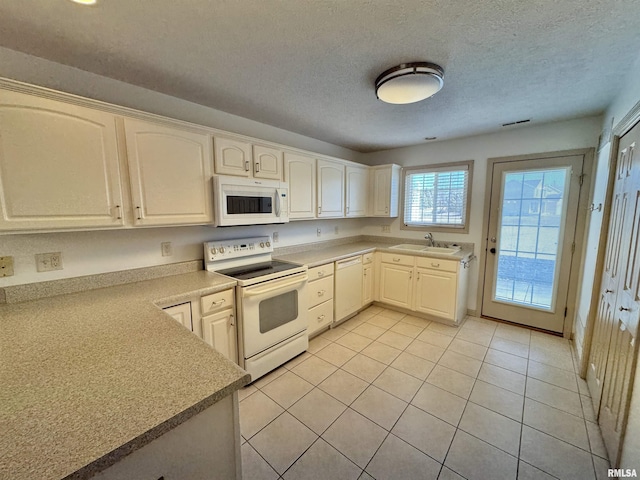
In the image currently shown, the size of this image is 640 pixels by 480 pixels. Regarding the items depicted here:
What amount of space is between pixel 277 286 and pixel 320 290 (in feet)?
2.42

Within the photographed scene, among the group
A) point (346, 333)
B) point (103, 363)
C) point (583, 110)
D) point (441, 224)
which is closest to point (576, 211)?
point (583, 110)

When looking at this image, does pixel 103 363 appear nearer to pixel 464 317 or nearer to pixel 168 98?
pixel 168 98

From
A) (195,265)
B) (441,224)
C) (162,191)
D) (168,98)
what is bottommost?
(195,265)

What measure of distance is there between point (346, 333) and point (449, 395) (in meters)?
1.25

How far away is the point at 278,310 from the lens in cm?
238

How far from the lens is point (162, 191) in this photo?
1.88 meters

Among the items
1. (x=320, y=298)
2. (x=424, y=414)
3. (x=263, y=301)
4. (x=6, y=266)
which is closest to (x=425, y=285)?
(x=320, y=298)

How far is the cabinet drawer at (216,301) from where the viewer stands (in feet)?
6.26

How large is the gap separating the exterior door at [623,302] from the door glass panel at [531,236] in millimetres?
1166

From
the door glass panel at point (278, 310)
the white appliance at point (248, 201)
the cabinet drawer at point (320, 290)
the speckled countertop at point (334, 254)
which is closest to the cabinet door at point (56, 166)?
the white appliance at point (248, 201)

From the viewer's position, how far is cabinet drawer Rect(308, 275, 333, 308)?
2821mm

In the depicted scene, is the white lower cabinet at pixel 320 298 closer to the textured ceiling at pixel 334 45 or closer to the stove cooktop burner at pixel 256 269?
the stove cooktop burner at pixel 256 269

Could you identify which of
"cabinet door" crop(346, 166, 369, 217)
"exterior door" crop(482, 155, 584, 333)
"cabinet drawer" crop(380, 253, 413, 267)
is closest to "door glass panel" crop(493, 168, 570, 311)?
"exterior door" crop(482, 155, 584, 333)

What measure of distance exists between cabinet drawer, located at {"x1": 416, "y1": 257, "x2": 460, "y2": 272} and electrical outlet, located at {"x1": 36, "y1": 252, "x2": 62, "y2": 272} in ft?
11.3
